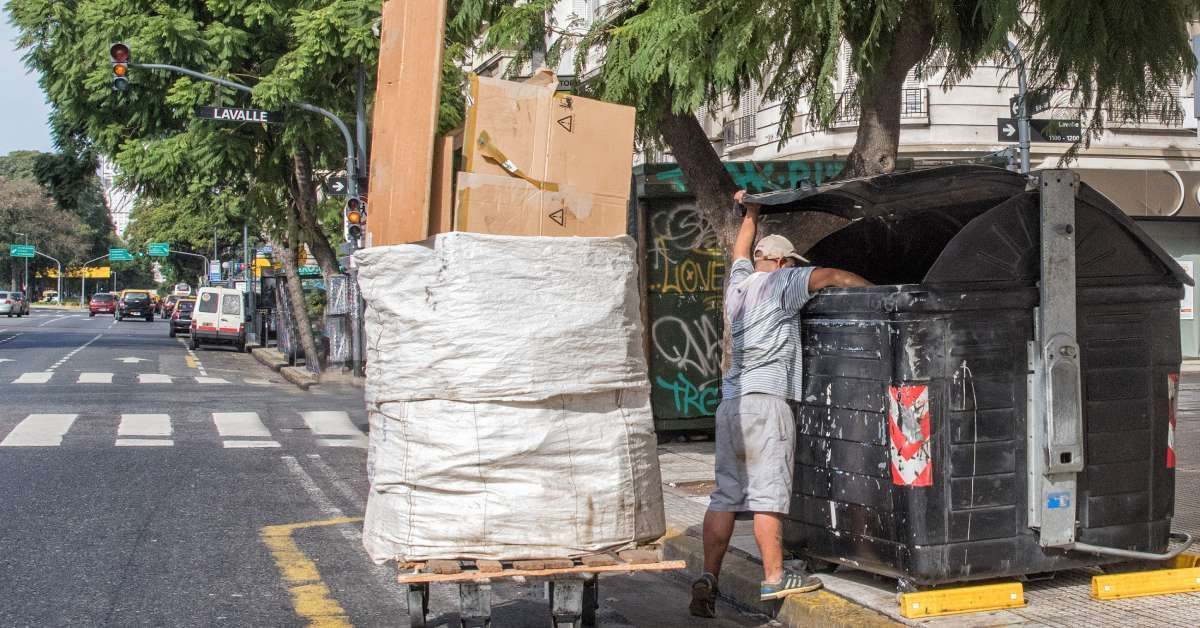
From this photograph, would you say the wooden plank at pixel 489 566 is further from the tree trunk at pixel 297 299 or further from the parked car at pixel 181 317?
the parked car at pixel 181 317

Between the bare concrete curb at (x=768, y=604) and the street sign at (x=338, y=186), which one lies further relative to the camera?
the street sign at (x=338, y=186)

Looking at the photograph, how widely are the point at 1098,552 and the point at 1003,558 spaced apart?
20.0 inches

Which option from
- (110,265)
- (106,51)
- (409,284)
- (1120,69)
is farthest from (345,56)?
(110,265)

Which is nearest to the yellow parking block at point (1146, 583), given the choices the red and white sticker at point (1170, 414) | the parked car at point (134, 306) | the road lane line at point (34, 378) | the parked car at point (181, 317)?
the red and white sticker at point (1170, 414)

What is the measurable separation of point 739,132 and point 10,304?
5862cm

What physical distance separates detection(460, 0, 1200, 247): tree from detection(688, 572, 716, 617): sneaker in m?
2.97

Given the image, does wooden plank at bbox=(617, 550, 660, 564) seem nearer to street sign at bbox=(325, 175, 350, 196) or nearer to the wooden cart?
the wooden cart

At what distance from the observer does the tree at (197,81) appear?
22.1 meters

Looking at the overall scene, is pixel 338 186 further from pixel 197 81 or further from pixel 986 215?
pixel 986 215

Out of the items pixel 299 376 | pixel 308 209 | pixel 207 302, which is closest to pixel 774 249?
pixel 299 376

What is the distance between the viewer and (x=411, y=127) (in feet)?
16.0

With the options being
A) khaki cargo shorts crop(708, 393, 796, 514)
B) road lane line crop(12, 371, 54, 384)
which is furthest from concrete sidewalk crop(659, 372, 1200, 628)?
road lane line crop(12, 371, 54, 384)

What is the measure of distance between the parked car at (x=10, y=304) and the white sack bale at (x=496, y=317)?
72876mm

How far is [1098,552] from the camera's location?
5664 mm
